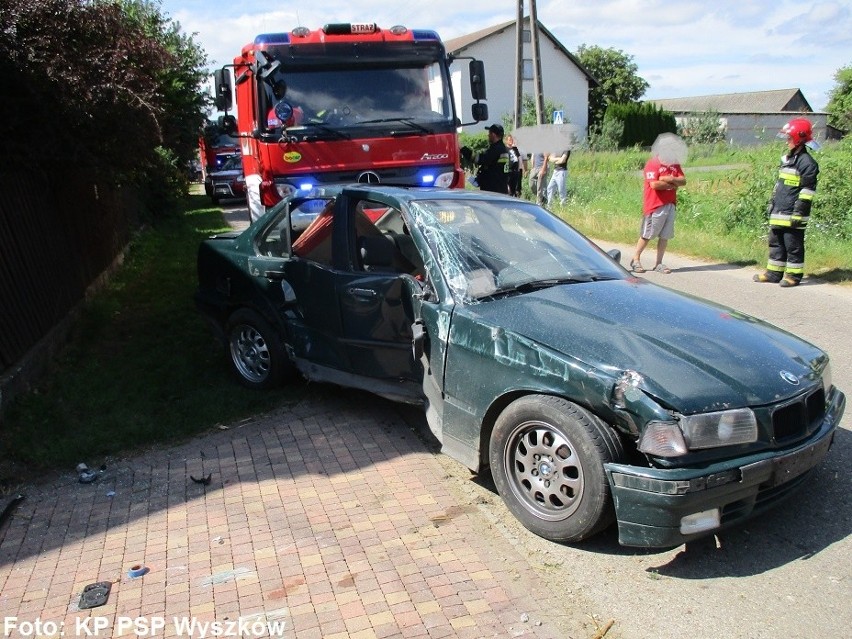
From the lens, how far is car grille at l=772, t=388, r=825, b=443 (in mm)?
3494

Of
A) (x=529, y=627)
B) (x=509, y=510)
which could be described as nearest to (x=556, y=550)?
(x=509, y=510)

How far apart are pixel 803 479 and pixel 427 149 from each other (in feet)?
21.3

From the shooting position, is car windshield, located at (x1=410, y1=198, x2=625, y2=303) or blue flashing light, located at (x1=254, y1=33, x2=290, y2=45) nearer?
car windshield, located at (x1=410, y1=198, x2=625, y2=303)

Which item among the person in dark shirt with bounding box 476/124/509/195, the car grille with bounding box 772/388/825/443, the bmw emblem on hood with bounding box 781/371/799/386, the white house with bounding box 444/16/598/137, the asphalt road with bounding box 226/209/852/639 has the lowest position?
the asphalt road with bounding box 226/209/852/639

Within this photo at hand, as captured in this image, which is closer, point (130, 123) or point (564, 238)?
point (564, 238)

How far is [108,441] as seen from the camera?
5.36 metres

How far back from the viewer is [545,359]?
3.69 meters

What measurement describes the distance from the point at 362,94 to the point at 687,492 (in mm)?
7078

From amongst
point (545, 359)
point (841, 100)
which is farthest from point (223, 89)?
point (841, 100)

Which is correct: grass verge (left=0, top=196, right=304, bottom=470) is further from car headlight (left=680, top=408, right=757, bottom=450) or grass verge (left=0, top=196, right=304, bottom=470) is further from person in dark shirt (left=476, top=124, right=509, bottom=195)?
person in dark shirt (left=476, top=124, right=509, bottom=195)

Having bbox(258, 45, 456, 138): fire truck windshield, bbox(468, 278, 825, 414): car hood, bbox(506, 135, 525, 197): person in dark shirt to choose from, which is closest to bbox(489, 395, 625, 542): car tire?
bbox(468, 278, 825, 414): car hood

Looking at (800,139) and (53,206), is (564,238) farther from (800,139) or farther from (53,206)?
(53,206)

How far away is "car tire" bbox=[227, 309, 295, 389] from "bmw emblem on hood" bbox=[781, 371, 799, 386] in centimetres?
356

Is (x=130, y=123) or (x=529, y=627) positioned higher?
(x=130, y=123)
